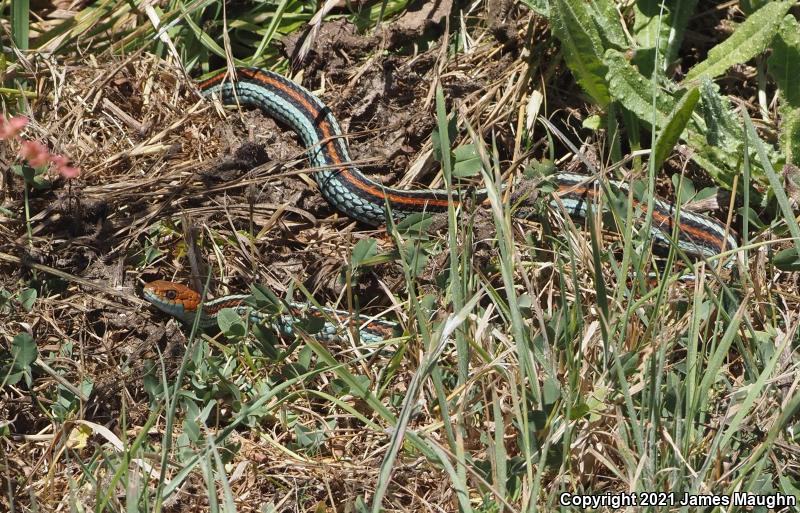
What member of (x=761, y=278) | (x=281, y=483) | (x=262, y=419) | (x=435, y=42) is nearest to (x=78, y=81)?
(x=435, y=42)

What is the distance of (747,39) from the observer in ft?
14.4

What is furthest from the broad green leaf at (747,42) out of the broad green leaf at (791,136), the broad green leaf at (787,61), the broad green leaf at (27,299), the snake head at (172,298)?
the broad green leaf at (27,299)

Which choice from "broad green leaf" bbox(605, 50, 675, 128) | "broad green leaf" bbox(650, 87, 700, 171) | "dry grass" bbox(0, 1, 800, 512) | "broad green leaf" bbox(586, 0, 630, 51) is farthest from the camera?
"broad green leaf" bbox(586, 0, 630, 51)

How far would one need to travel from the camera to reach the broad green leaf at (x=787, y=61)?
429 centimetres

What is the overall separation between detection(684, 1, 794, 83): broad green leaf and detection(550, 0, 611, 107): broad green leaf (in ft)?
1.62

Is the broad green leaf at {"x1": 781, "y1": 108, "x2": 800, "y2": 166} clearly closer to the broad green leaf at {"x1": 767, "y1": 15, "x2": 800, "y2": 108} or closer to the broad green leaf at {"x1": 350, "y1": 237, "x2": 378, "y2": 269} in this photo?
the broad green leaf at {"x1": 767, "y1": 15, "x2": 800, "y2": 108}

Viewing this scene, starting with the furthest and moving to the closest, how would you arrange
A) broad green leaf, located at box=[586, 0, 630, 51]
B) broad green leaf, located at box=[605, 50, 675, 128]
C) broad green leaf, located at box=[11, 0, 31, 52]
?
broad green leaf, located at box=[11, 0, 31, 52] < broad green leaf, located at box=[586, 0, 630, 51] < broad green leaf, located at box=[605, 50, 675, 128]

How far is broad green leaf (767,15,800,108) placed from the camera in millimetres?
4289

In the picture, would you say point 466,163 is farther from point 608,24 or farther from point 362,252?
point 608,24

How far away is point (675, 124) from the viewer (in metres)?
4.14

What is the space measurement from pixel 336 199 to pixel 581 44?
149 centimetres

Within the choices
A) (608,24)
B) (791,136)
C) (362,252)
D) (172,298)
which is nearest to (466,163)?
(362,252)

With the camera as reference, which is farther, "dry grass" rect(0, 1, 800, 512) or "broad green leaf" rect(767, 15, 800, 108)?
"broad green leaf" rect(767, 15, 800, 108)

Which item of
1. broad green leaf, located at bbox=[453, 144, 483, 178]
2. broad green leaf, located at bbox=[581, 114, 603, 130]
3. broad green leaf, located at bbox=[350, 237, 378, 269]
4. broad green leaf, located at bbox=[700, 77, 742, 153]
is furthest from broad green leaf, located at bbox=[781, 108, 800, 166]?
broad green leaf, located at bbox=[350, 237, 378, 269]
